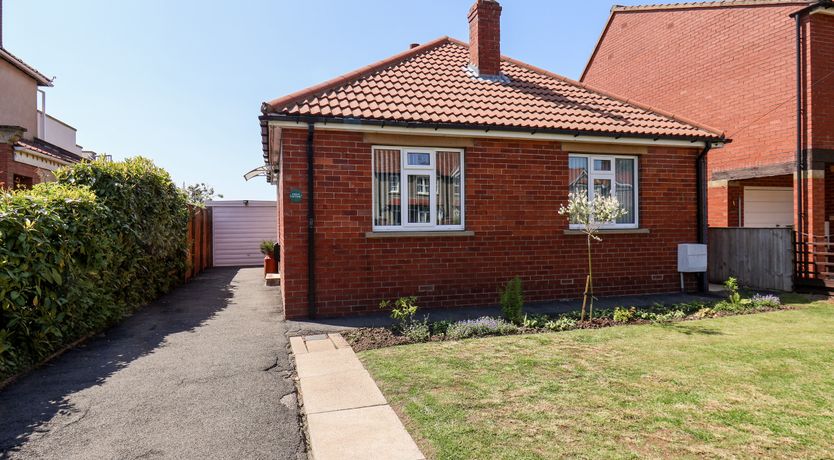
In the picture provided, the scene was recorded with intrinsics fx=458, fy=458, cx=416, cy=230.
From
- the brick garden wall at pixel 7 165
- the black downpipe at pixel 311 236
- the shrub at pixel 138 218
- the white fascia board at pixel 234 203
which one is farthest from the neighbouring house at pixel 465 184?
the white fascia board at pixel 234 203

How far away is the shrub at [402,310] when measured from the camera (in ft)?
21.6

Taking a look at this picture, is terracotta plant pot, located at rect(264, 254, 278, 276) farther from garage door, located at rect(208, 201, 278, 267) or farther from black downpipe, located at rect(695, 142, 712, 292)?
black downpipe, located at rect(695, 142, 712, 292)

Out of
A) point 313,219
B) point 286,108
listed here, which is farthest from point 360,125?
point 313,219

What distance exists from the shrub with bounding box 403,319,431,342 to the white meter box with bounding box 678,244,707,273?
5.97 m

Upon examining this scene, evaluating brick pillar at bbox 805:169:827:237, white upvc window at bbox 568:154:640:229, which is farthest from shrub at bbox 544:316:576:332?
brick pillar at bbox 805:169:827:237

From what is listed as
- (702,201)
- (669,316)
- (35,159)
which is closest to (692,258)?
(702,201)

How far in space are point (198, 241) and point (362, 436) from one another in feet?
43.0

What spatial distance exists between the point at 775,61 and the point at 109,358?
1558 cm

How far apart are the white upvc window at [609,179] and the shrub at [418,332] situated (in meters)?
4.05

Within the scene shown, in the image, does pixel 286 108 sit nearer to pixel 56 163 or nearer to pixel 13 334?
pixel 13 334

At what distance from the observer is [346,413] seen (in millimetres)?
3672

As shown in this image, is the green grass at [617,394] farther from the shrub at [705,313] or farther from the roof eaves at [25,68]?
the roof eaves at [25,68]

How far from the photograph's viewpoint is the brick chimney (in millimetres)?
10047

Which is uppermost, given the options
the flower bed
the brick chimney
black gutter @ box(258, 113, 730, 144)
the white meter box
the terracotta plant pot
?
the brick chimney
